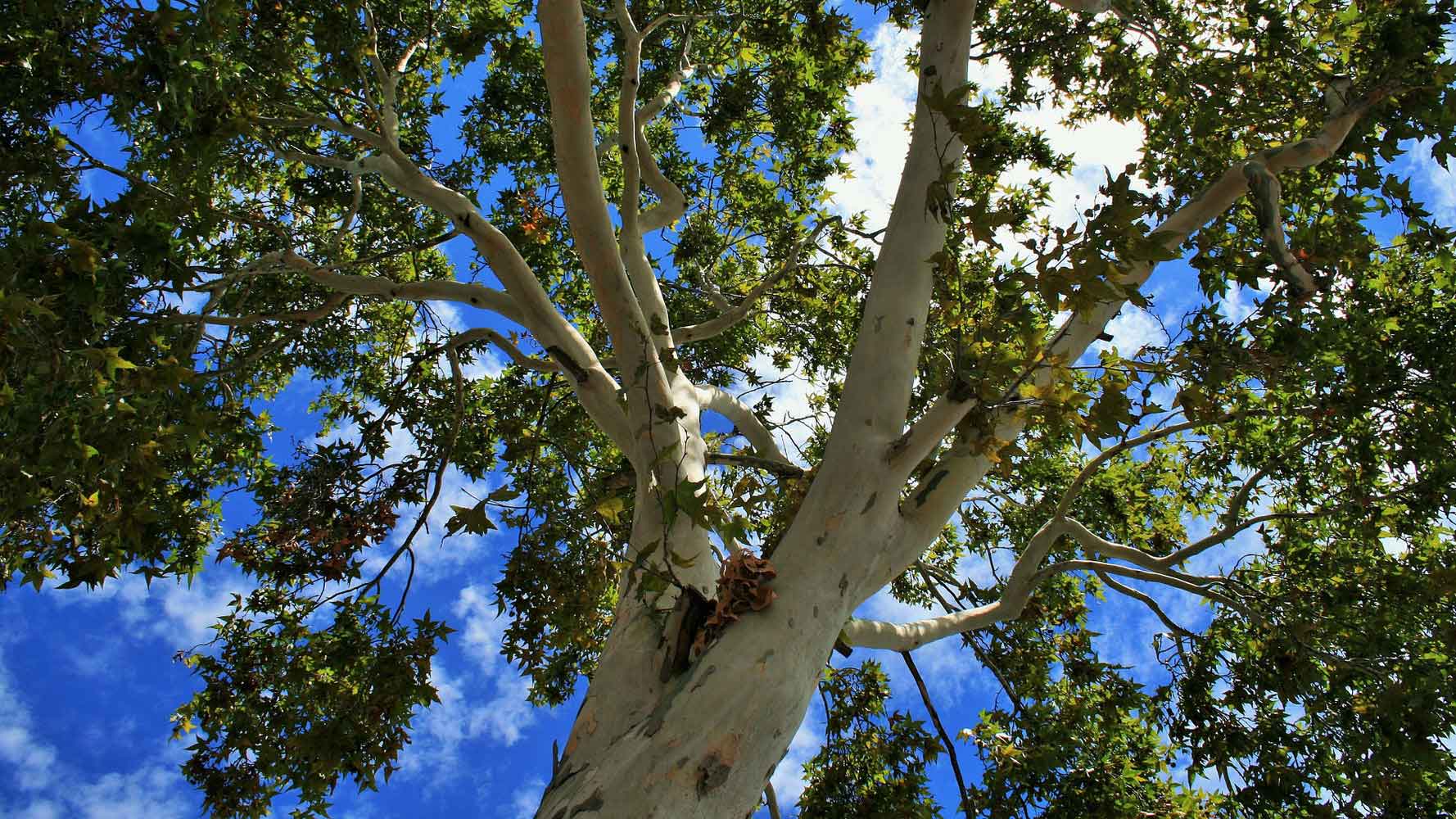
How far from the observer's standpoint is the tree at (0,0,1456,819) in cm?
317

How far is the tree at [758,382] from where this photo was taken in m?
3.17

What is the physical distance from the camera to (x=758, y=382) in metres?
8.50

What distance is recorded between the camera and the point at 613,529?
5.52m

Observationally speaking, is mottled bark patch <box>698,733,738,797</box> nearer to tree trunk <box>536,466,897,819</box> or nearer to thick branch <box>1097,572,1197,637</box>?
tree trunk <box>536,466,897,819</box>

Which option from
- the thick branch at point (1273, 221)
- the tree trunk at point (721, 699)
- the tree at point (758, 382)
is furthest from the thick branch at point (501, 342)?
the thick branch at point (1273, 221)

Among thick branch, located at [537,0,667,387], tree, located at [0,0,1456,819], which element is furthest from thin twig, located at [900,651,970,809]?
thick branch, located at [537,0,667,387]

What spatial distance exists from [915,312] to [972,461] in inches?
28.6

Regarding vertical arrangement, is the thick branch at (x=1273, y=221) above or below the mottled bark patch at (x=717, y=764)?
above

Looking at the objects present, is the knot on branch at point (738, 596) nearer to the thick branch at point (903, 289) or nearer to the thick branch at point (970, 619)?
the thick branch at point (903, 289)

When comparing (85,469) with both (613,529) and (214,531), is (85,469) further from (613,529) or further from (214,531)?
(214,531)

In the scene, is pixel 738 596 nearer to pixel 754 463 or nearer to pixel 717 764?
pixel 717 764

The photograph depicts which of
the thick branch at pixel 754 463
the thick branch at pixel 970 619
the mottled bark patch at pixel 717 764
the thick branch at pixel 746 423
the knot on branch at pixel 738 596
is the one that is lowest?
the mottled bark patch at pixel 717 764

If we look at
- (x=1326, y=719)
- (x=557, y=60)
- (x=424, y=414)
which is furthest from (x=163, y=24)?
(x=1326, y=719)

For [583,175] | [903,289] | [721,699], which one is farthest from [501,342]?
[721,699]
